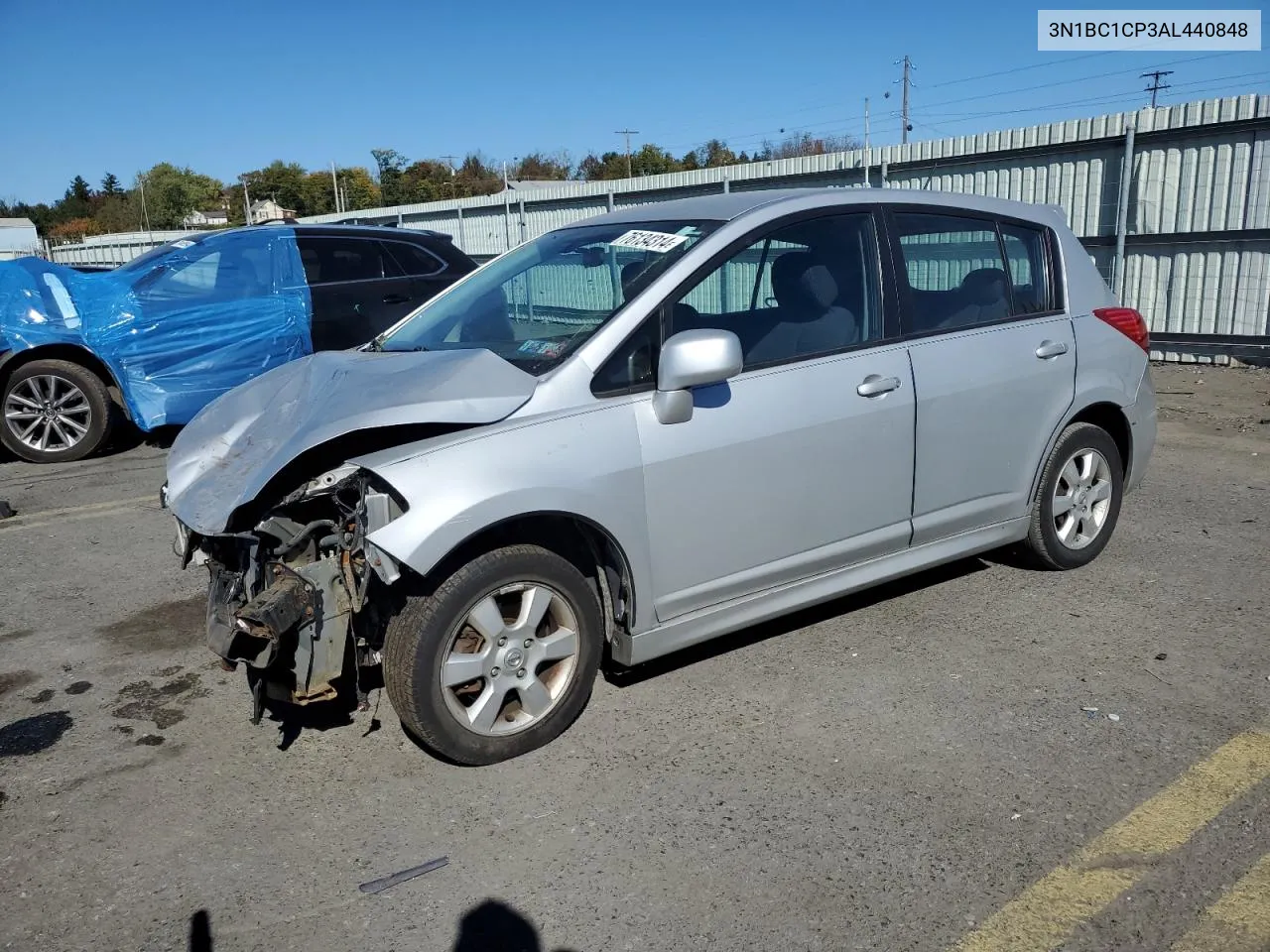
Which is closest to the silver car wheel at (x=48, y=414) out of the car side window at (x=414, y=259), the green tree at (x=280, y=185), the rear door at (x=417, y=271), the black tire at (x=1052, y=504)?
the rear door at (x=417, y=271)

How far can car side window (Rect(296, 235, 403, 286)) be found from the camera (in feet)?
29.1

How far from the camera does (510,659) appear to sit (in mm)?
3369

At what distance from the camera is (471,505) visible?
312 centimetres

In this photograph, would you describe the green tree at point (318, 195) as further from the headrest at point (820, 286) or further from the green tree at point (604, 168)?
the headrest at point (820, 286)

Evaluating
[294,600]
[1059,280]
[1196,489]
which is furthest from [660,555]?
[1196,489]

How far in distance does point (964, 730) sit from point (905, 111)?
5961cm

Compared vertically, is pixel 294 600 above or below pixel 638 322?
below

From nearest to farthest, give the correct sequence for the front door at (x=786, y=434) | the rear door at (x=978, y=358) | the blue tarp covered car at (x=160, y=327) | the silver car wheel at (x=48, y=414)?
the front door at (x=786, y=434) < the rear door at (x=978, y=358) < the blue tarp covered car at (x=160, y=327) < the silver car wheel at (x=48, y=414)

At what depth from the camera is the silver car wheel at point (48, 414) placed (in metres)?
8.11

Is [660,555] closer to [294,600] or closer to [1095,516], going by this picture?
[294,600]

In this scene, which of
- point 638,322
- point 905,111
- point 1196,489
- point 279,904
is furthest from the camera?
point 905,111

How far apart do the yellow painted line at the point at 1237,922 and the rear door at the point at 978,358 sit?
1859 millimetres

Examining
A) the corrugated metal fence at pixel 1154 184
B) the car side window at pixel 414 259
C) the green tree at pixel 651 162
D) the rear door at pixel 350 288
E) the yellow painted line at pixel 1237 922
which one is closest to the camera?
the yellow painted line at pixel 1237 922

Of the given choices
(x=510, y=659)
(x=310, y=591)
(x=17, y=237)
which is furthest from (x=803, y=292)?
(x=17, y=237)
